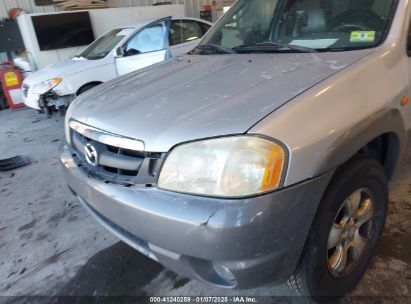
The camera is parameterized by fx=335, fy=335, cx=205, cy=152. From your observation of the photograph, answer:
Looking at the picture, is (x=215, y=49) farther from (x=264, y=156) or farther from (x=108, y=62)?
(x=108, y=62)

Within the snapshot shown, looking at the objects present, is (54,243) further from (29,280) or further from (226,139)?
(226,139)

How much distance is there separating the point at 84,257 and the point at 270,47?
6.02 ft

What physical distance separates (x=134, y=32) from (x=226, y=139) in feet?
16.3

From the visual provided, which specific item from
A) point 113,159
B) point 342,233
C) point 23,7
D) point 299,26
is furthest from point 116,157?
point 23,7

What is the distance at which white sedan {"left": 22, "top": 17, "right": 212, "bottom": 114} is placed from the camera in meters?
5.32

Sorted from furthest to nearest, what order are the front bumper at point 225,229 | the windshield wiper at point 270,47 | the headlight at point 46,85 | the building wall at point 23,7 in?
the building wall at point 23,7 < the headlight at point 46,85 < the windshield wiper at point 270,47 < the front bumper at point 225,229

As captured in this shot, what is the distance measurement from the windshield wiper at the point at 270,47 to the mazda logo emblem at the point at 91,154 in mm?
1182

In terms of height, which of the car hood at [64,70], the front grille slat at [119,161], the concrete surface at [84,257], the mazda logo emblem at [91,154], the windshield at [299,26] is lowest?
the concrete surface at [84,257]

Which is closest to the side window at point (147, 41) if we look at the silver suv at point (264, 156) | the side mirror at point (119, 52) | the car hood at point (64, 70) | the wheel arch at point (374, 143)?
the side mirror at point (119, 52)

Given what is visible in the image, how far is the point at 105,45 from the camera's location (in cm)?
599

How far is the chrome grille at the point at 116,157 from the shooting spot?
138cm

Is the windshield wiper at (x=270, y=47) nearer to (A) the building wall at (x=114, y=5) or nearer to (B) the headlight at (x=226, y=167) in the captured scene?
(B) the headlight at (x=226, y=167)

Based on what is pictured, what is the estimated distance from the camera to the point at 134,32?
5.64m

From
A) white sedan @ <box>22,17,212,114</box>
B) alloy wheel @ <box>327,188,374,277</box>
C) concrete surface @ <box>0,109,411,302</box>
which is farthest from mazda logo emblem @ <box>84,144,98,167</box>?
white sedan @ <box>22,17,212,114</box>
